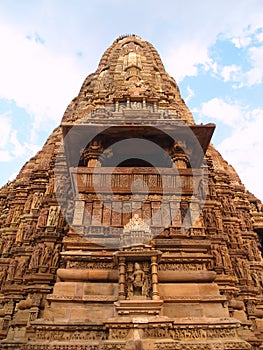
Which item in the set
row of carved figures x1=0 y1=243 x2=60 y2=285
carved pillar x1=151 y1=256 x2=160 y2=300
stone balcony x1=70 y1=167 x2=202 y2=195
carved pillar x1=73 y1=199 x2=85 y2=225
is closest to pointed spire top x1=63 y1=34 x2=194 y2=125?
stone balcony x1=70 y1=167 x2=202 y2=195

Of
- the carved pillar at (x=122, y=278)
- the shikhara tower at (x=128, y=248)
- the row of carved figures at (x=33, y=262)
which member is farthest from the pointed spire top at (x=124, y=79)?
the carved pillar at (x=122, y=278)

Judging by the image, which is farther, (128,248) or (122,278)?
(128,248)

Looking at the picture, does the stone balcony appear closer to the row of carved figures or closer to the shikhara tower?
the shikhara tower

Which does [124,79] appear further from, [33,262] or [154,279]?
[154,279]

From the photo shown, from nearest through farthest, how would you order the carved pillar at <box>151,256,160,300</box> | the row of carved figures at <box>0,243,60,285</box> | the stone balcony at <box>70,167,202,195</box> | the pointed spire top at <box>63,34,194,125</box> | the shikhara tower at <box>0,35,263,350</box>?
the shikhara tower at <box>0,35,263,350</box> → the carved pillar at <box>151,256,160,300</box> → the stone balcony at <box>70,167,202,195</box> → the row of carved figures at <box>0,243,60,285</box> → the pointed spire top at <box>63,34,194,125</box>

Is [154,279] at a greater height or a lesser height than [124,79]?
lesser

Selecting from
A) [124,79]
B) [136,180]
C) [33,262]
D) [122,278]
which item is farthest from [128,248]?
A: [124,79]

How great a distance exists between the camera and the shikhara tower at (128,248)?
24.4 ft

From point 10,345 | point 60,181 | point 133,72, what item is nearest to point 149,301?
point 10,345

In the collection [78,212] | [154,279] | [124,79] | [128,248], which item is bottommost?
[154,279]

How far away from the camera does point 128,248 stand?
26.9ft

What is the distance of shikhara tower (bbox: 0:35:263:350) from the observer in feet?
24.4

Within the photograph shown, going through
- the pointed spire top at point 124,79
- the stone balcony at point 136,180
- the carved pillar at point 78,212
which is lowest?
the carved pillar at point 78,212

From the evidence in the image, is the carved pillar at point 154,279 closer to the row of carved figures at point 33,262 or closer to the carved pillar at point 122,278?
the carved pillar at point 122,278
